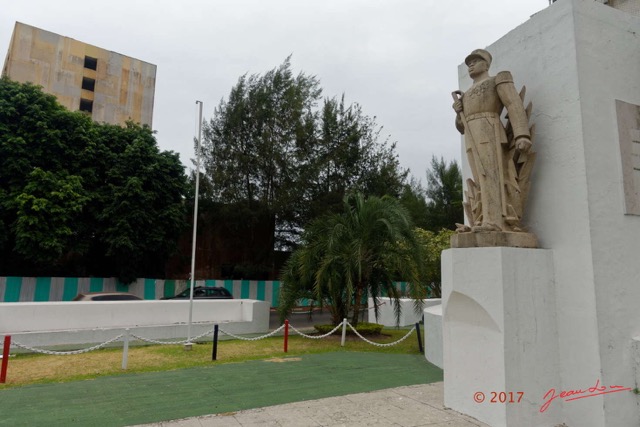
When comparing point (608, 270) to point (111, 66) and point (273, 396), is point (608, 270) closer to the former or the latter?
point (273, 396)

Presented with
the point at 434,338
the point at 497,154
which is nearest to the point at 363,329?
the point at 434,338

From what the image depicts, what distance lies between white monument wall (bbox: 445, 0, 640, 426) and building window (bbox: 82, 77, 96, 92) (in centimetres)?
3906

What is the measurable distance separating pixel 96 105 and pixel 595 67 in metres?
39.2

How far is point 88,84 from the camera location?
120 ft

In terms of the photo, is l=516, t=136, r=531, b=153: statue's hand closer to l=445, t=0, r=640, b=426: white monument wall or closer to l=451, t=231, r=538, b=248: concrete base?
l=445, t=0, r=640, b=426: white monument wall

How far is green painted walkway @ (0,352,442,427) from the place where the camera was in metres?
5.58

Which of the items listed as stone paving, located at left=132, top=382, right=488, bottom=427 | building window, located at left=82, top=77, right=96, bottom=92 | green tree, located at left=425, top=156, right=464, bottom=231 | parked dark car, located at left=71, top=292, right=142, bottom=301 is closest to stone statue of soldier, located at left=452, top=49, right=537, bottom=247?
stone paving, located at left=132, top=382, right=488, bottom=427

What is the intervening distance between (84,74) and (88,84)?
93 centimetres

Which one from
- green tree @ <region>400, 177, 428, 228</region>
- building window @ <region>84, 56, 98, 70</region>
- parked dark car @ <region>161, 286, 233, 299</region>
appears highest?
building window @ <region>84, 56, 98, 70</region>

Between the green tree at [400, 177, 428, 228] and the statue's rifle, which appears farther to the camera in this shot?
the green tree at [400, 177, 428, 228]

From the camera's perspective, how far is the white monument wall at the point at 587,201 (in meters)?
5.10

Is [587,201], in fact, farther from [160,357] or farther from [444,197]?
[444,197]

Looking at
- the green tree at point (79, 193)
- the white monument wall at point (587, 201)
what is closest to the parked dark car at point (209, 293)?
the green tree at point (79, 193)

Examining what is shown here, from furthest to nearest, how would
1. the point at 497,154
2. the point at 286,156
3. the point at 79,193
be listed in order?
the point at 286,156 < the point at 79,193 < the point at 497,154
